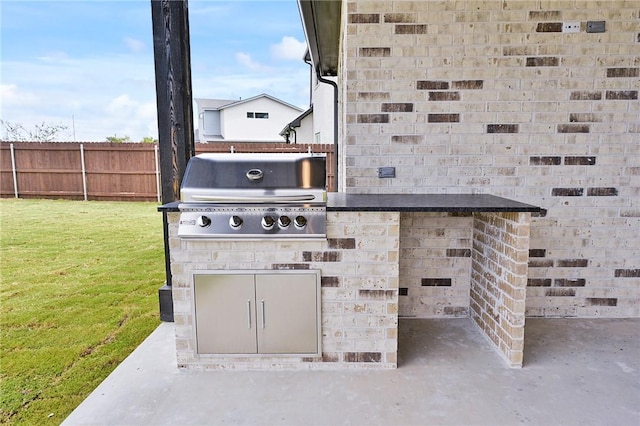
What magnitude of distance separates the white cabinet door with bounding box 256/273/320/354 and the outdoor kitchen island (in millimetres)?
38

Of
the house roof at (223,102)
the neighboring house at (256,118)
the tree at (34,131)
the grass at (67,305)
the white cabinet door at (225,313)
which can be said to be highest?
the house roof at (223,102)

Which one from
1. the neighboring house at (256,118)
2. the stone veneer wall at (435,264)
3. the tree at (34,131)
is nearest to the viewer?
the stone veneer wall at (435,264)

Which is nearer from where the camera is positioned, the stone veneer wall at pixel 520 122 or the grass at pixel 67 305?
the grass at pixel 67 305

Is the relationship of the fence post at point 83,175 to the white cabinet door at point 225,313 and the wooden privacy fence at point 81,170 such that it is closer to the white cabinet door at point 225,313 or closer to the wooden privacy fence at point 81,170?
the wooden privacy fence at point 81,170

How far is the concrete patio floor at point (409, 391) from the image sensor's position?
1962mm

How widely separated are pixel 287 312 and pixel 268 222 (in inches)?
22.0

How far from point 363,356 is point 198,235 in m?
1.24

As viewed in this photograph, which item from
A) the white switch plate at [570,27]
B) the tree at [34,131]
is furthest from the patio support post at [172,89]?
the tree at [34,131]

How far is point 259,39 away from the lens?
2286 centimetres

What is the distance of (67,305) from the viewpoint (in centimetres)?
378

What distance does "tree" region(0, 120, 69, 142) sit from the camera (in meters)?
14.1

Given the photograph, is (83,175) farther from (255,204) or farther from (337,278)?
(337,278)

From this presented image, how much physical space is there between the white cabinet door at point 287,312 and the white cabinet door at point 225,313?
55 millimetres

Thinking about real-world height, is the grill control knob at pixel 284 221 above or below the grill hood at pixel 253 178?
below
